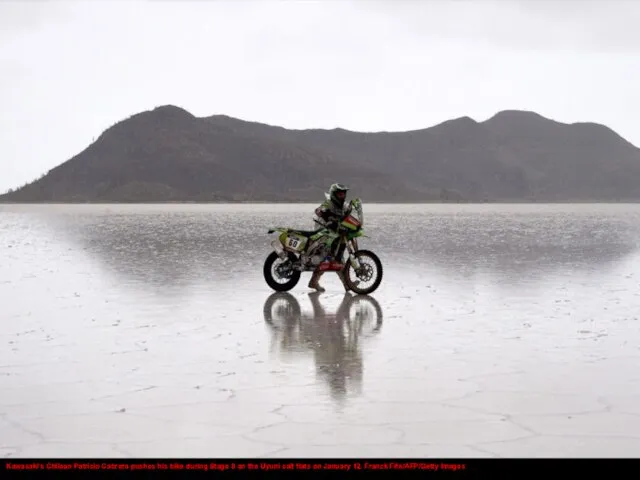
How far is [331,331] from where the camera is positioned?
10.7 metres

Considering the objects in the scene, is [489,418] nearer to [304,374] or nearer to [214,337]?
[304,374]

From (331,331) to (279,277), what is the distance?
5042 millimetres

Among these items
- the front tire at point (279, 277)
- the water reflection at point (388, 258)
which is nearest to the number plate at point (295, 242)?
the front tire at point (279, 277)

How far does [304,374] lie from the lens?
7898mm

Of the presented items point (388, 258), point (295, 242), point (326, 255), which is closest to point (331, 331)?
point (326, 255)

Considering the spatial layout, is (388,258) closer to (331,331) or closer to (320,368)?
(331,331)

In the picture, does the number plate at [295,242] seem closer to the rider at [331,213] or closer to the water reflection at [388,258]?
the rider at [331,213]

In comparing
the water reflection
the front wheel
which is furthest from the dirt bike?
the water reflection

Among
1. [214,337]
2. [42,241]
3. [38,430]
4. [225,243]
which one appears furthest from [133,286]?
[42,241]

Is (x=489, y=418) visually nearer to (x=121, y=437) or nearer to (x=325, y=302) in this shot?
(x=121, y=437)
